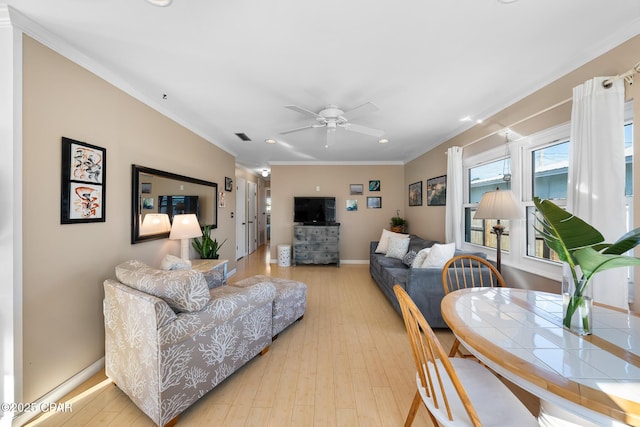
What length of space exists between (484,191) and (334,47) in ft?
8.61

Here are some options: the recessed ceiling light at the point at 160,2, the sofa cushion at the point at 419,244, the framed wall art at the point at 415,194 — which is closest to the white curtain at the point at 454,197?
the sofa cushion at the point at 419,244

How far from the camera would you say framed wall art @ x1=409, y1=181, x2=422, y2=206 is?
15.9 feet

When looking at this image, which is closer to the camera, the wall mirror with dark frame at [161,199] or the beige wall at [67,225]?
the beige wall at [67,225]

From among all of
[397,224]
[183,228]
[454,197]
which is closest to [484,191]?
[454,197]

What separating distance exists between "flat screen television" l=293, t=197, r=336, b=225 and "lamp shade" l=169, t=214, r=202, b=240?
2940mm

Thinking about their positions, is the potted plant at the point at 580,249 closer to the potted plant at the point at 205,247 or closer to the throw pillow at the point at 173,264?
the throw pillow at the point at 173,264

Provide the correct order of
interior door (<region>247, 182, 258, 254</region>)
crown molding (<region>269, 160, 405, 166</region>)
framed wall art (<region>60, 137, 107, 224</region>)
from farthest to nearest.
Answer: interior door (<region>247, 182, 258, 254</region>), crown molding (<region>269, 160, 405, 166</region>), framed wall art (<region>60, 137, 107, 224</region>)

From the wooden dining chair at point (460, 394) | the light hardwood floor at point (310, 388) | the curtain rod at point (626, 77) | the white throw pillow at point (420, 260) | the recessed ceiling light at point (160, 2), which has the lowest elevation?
the light hardwood floor at point (310, 388)

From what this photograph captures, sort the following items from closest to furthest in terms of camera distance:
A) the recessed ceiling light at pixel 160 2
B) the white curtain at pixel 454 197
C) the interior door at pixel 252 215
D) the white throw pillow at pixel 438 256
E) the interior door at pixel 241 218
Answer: the recessed ceiling light at pixel 160 2 → the white throw pillow at pixel 438 256 → the white curtain at pixel 454 197 → the interior door at pixel 241 218 → the interior door at pixel 252 215

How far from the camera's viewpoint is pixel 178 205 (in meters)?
3.08

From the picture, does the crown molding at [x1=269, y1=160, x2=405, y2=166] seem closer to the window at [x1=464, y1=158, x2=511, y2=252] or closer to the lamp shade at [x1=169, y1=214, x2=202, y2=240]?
the window at [x1=464, y1=158, x2=511, y2=252]

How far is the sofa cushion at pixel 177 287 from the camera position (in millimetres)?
1506

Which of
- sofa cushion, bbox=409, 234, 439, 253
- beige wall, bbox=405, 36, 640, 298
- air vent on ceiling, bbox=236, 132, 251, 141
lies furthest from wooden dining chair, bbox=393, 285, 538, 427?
air vent on ceiling, bbox=236, 132, 251, 141

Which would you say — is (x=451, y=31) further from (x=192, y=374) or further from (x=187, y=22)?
(x=192, y=374)
